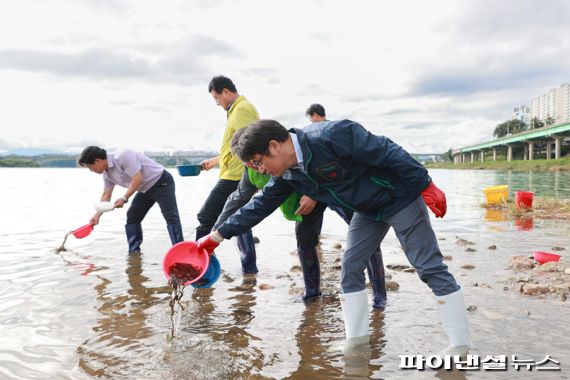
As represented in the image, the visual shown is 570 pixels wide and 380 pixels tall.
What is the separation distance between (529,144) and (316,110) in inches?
3233

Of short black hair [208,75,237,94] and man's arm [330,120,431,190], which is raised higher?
short black hair [208,75,237,94]

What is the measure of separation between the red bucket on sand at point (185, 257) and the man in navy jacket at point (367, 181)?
1.11 meters

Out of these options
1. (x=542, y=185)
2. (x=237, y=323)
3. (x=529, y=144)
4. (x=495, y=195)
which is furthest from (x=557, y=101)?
(x=237, y=323)

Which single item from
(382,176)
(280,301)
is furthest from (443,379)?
(280,301)

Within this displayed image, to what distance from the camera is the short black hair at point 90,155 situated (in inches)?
242

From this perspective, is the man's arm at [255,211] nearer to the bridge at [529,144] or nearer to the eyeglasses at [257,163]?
the eyeglasses at [257,163]

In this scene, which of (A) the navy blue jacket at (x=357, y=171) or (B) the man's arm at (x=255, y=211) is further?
(B) the man's arm at (x=255, y=211)

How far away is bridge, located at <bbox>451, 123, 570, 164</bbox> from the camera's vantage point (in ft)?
207

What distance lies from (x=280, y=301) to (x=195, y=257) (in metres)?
1.19

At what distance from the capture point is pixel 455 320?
304 centimetres

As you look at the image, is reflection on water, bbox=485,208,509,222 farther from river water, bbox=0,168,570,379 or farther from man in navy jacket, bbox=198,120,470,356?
man in navy jacket, bbox=198,120,470,356

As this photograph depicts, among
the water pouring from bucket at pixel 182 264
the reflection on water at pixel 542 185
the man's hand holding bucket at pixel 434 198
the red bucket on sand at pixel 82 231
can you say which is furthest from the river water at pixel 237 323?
the reflection on water at pixel 542 185

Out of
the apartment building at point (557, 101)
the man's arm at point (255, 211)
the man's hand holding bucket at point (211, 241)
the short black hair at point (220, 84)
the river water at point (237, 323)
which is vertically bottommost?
the river water at point (237, 323)

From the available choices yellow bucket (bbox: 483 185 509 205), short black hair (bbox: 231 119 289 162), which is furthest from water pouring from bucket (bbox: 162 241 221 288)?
yellow bucket (bbox: 483 185 509 205)
